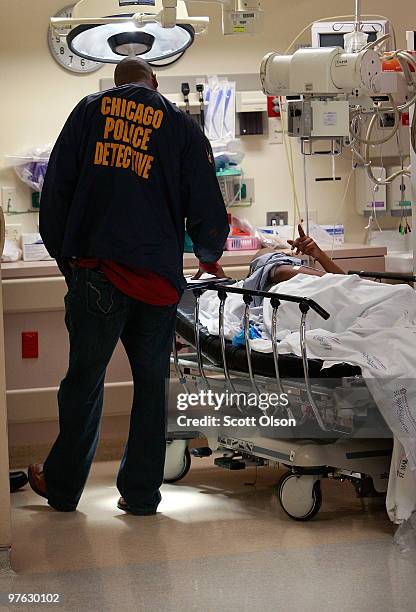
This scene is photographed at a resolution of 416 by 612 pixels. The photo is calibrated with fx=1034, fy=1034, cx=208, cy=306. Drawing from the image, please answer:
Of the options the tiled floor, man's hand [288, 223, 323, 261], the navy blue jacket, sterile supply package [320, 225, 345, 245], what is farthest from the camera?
sterile supply package [320, 225, 345, 245]

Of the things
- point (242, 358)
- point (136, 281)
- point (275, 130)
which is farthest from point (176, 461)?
point (275, 130)

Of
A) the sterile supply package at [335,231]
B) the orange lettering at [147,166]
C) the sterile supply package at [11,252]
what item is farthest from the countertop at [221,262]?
the orange lettering at [147,166]

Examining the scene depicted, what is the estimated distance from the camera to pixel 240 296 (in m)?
4.18

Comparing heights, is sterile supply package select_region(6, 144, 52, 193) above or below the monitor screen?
below

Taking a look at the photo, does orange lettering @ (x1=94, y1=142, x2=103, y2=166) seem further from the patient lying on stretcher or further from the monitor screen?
the monitor screen

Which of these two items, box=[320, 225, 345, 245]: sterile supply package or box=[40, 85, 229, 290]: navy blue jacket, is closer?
box=[40, 85, 229, 290]: navy blue jacket

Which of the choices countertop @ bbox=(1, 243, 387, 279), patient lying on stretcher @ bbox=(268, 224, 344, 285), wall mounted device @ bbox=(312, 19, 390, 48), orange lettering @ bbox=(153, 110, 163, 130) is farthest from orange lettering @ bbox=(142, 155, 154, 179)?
wall mounted device @ bbox=(312, 19, 390, 48)

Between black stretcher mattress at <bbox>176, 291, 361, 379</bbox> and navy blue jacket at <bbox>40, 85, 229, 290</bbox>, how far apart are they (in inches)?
13.1

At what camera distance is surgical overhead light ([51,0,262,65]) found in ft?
12.8

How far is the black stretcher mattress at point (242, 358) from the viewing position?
340 centimetres

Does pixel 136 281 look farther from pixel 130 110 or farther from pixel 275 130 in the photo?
pixel 275 130

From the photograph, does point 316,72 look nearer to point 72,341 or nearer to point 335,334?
point 335,334

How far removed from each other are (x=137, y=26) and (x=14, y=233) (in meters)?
1.44

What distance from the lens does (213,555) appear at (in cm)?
337
